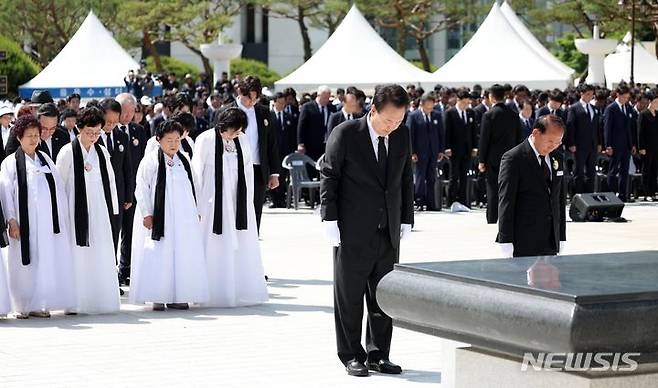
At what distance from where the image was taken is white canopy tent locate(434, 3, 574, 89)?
29.5 metres

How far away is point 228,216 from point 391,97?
404 cm

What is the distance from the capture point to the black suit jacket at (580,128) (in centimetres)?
2319

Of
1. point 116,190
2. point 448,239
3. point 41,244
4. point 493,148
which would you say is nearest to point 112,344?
point 41,244

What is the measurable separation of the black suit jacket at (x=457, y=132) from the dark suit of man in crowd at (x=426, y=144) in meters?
0.18

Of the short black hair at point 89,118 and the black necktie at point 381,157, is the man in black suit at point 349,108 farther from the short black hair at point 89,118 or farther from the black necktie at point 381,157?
the black necktie at point 381,157

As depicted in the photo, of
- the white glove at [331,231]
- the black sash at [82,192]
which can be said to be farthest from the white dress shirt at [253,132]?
the white glove at [331,231]

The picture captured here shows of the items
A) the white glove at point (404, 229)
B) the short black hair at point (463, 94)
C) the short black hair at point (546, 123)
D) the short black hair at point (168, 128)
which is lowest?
the white glove at point (404, 229)

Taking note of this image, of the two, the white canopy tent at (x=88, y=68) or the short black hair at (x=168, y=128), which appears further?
the white canopy tent at (x=88, y=68)

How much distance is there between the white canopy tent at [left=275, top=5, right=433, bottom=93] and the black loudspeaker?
32.1 ft

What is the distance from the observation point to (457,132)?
22891mm

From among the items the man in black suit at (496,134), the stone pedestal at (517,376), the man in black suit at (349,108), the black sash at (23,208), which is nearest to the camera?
the stone pedestal at (517,376)

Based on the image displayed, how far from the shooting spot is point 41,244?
11891 millimetres

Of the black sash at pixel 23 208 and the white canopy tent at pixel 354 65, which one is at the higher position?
the white canopy tent at pixel 354 65

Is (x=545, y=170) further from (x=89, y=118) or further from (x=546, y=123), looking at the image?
(x=89, y=118)
